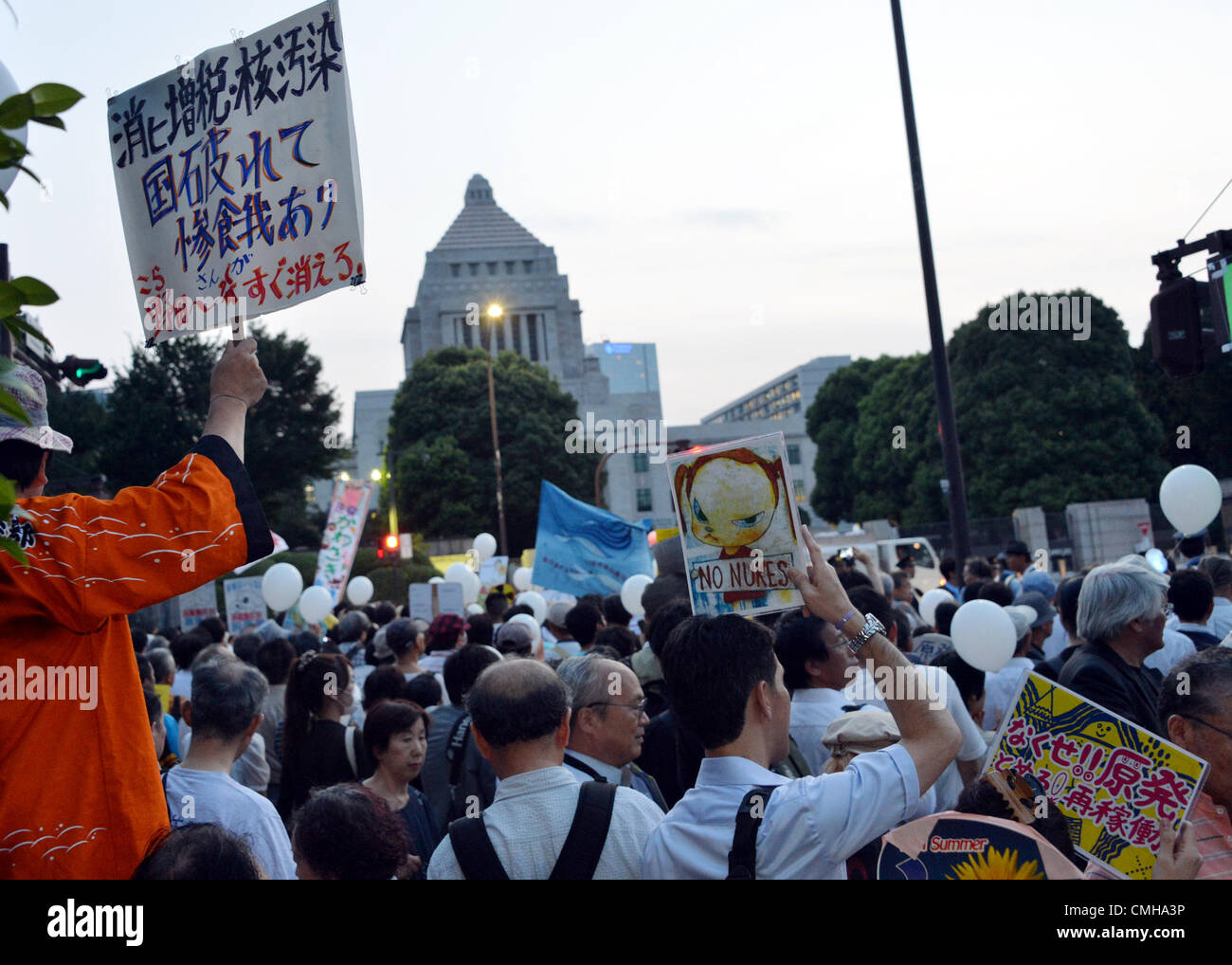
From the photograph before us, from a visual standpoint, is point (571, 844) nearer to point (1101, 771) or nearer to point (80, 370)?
point (1101, 771)

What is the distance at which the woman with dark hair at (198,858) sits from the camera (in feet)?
7.20

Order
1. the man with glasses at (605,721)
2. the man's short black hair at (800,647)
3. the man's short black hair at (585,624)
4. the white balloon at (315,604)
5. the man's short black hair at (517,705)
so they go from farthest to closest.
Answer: the white balloon at (315,604) → the man's short black hair at (585,624) → the man's short black hair at (800,647) → the man with glasses at (605,721) → the man's short black hair at (517,705)

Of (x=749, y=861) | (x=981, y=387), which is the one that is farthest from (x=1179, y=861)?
(x=981, y=387)

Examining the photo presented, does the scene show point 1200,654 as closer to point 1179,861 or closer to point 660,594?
point 1179,861

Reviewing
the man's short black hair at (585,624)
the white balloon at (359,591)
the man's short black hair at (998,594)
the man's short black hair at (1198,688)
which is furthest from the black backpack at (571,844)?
the white balloon at (359,591)

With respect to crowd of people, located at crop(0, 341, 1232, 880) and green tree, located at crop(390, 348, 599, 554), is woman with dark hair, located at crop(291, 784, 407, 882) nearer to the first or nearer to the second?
crowd of people, located at crop(0, 341, 1232, 880)

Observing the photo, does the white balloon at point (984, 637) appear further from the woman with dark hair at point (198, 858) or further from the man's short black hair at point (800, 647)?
the woman with dark hair at point (198, 858)

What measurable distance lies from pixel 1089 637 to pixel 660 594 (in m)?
2.80

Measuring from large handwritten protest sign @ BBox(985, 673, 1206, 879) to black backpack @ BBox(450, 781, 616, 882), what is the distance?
99 centimetres

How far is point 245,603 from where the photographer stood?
14.4 metres

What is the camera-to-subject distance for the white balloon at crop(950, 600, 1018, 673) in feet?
18.6

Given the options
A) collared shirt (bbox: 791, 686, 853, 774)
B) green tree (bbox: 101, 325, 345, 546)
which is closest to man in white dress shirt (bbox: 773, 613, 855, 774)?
collared shirt (bbox: 791, 686, 853, 774)

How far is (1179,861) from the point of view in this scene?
2.27 meters

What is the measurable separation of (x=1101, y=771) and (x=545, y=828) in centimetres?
133
